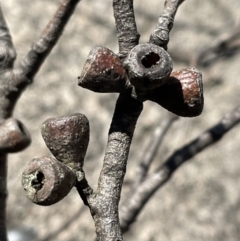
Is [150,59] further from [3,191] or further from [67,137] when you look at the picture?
[3,191]

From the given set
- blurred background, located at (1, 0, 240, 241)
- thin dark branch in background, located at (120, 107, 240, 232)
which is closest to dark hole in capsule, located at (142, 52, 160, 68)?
thin dark branch in background, located at (120, 107, 240, 232)

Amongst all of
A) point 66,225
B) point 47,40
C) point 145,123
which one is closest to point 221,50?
point 145,123

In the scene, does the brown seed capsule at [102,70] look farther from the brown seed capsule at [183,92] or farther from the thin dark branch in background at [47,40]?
the thin dark branch in background at [47,40]

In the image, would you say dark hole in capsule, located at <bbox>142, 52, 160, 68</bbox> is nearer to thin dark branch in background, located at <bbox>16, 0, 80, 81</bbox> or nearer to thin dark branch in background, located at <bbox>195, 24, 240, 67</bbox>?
thin dark branch in background, located at <bbox>16, 0, 80, 81</bbox>

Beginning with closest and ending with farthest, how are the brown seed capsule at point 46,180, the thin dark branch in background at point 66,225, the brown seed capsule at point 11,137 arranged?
the brown seed capsule at point 46,180
the brown seed capsule at point 11,137
the thin dark branch in background at point 66,225

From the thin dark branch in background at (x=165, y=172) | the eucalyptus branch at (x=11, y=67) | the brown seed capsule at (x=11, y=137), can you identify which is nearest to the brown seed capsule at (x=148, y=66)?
the brown seed capsule at (x=11, y=137)
